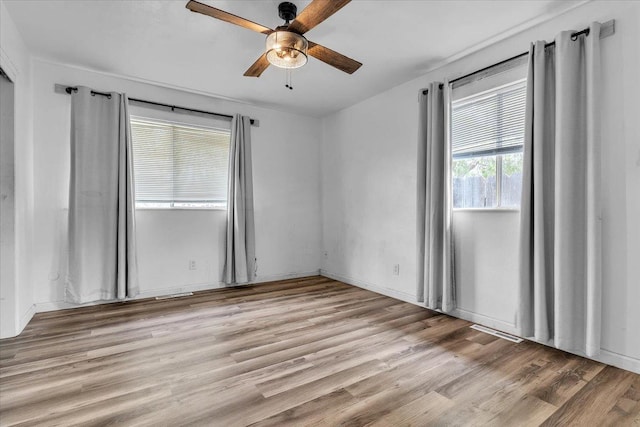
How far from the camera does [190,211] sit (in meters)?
4.25

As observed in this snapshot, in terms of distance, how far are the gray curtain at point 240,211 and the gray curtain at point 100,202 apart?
118cm

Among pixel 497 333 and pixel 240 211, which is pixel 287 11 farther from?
pixel 497 333

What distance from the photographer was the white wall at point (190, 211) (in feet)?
11.2

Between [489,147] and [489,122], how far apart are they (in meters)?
0.24

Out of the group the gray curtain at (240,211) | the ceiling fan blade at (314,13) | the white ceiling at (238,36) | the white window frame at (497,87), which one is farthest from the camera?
the gray curtain at (240,211)

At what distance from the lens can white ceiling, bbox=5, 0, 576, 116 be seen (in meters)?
2.46

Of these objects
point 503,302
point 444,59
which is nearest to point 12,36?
point 444,59

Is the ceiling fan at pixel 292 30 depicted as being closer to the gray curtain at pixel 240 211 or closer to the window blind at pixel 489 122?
the window blind at pixel 489 122

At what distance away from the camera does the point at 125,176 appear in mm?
3689

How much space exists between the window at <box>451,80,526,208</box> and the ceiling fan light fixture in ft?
A: 5.91

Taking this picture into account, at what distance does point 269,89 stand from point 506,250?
3.29m

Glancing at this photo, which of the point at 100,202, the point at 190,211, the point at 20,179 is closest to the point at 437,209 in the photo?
the point at 190,211

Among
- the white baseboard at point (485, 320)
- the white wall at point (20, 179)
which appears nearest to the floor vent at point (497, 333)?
the white baseboard at point (485, 320)

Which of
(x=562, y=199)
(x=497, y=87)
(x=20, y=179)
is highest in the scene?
(x=497, y=87)
